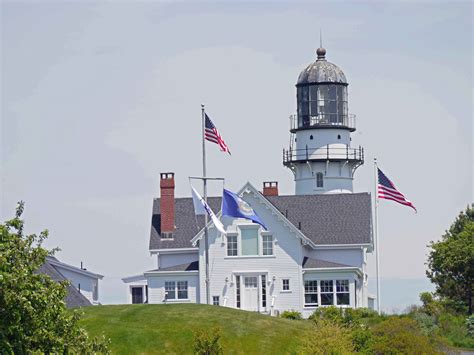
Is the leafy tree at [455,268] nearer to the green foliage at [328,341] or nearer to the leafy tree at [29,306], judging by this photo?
the green foliage at [328,341]

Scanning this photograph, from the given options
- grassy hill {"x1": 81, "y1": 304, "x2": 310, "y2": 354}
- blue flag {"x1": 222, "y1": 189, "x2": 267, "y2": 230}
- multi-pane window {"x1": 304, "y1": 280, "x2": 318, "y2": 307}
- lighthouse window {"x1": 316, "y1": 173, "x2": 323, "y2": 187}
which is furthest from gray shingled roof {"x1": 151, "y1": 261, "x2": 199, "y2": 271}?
grassy hill {"x1": 81, "y1": 304, "x2": 310, "y2": 354}

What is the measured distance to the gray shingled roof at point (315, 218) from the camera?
76688 mm

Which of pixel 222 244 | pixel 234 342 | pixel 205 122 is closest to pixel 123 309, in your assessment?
pixel 234 342

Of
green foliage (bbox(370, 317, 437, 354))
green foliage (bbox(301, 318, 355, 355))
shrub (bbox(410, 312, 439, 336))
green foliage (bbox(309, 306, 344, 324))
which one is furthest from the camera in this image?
green foliage (bbox(309, 306, 344, 324))

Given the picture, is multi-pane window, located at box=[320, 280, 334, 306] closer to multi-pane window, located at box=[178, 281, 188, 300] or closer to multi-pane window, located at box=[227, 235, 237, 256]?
multi-pane window, located at box=[227, 235, 237, 256]

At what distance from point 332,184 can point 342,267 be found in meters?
14.5

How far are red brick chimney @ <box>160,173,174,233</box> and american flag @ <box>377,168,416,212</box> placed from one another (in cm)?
1315

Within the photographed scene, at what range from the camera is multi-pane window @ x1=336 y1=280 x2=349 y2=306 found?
239ft

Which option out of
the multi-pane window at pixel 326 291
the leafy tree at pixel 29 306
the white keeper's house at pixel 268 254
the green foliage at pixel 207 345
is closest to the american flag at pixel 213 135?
the white keeper's house at pixel 268 254

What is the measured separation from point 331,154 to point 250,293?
14894 mm

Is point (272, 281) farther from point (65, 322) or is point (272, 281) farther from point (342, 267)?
point (65, 322)

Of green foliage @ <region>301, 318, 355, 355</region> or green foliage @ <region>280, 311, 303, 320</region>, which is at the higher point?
green foliage @ <region>280, 311, 303, 320</region>

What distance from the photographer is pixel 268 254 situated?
74250mm

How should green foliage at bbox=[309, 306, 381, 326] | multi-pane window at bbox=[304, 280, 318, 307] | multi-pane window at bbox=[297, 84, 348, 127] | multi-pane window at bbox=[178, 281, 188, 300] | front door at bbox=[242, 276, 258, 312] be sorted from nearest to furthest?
1. green foliage at bbox=[309, 306, 381, 326]
2. multi-pane window at bbox=[304, 280, 318, 307]
3. front door at bbox=[242, 276, 258, 312]
4. multi-pane window at bbox=[178, 281, 188, 300]
5. multi-pane window at bbox=[297, 84, 348, 127]
